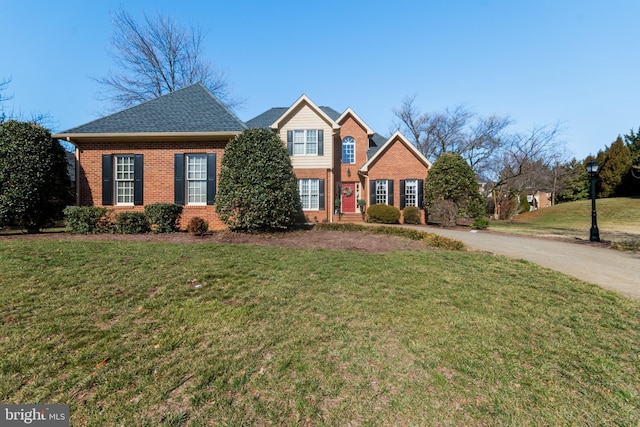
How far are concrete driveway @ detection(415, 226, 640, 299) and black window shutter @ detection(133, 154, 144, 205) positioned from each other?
1211 centimetres

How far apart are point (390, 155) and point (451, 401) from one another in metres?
16.9

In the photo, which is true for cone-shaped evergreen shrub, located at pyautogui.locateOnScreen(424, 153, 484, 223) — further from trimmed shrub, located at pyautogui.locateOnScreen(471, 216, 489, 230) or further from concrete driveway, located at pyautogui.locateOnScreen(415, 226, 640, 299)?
concrete driveway, located at pyautogui.locateOnScreen(415, 226, 640, 299)

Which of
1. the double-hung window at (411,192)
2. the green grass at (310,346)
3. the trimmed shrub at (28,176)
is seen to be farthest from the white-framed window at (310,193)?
the green grass at (310,346)

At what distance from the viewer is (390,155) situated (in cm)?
1806

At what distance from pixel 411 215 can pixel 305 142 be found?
756 centimetres

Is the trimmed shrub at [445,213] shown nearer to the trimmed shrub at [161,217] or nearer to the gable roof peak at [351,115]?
the gable roof peak at [351,115]

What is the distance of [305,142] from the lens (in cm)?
1658

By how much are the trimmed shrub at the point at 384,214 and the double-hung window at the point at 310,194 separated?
308 centimetres

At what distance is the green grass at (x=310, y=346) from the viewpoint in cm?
223

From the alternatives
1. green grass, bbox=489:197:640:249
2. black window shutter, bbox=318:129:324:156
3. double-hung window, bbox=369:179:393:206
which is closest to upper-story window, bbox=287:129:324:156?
black window shutter, bbox=318:129:324:156

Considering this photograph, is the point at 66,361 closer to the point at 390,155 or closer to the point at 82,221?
the point at 82,221

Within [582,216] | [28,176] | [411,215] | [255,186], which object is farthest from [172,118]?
[582,216]

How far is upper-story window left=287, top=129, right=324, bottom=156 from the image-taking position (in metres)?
16.5

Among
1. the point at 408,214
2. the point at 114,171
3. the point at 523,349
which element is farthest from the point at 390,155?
the point at 523,349
